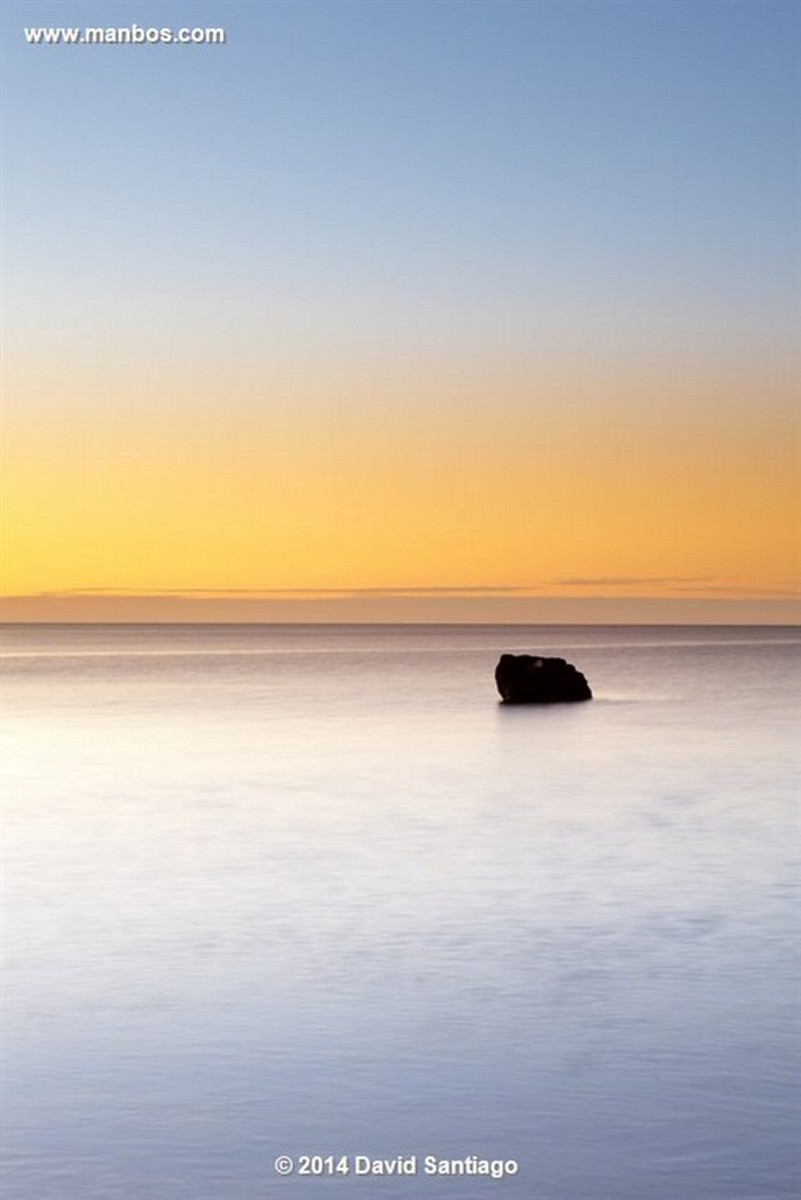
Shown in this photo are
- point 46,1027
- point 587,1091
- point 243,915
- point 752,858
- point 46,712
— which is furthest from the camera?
point 46,712

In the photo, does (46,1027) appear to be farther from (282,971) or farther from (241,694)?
(241,694)

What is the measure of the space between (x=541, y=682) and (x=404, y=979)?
171 ft

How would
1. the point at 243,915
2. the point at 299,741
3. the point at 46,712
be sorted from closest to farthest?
1. the point at 243,915
2. the point at 299,741
3. the point at 46,712

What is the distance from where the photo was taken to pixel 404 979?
16484 millimetres

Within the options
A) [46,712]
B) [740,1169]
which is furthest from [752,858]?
[46,712]

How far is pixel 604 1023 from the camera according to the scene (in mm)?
14758

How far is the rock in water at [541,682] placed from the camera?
66250mm

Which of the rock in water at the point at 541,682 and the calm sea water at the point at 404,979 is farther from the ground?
the rock in water at the point at 541,682

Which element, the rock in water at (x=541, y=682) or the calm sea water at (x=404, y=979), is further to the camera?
the rock in water at (x=541, y=682)

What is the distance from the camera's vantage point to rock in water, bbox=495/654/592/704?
66.2 m

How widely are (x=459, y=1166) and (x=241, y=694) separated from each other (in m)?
79.0

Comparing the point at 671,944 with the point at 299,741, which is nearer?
the point at 671,944

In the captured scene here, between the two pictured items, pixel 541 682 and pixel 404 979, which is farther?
pixel 541 682

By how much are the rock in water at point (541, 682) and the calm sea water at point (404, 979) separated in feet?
74.9
